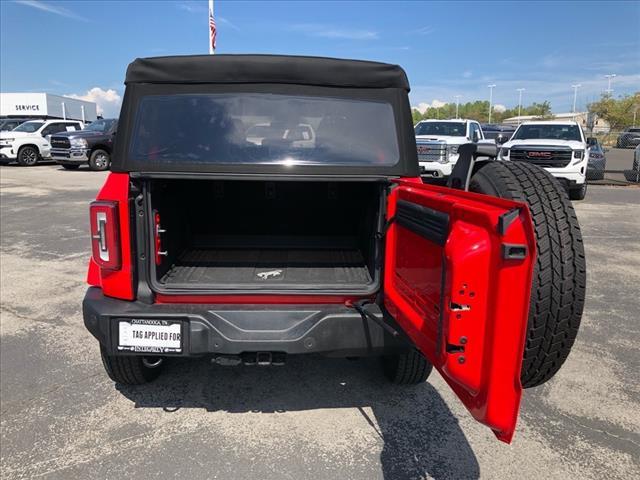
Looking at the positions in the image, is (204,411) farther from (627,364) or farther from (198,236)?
(627,364)

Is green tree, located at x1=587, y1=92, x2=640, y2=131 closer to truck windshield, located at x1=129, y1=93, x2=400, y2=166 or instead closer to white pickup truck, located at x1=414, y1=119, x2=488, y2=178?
white pickup truck, located at x1=414, y1=119, x2=488, y2=178

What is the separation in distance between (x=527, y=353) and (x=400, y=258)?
0.77 metres

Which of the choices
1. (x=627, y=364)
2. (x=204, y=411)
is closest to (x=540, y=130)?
(x=627, y=364)

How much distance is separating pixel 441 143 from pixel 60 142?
542 inches

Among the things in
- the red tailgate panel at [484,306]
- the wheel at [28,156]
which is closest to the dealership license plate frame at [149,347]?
the red tailgate panel at [484,306]

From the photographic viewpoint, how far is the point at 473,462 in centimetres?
256

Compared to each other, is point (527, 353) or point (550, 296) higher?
point (550, 296)

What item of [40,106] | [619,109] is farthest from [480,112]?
[40,106]

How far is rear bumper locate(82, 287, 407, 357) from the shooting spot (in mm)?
2512

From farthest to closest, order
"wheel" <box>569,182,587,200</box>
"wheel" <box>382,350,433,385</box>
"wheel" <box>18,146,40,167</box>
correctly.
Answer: "wheel" <box>18,146,40,167</box> < "wheel" <box>569,182,587,200</box> < "wheel" <box>382,350,433,385</box>

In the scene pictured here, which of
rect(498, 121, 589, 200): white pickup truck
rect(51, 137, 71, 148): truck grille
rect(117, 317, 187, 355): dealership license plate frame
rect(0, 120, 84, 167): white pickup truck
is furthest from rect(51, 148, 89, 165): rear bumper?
rect(117, 317, 187, 355): dealership license plate frame

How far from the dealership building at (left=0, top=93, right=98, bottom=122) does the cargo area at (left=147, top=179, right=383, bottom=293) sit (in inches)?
1880

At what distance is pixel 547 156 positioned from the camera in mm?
12398

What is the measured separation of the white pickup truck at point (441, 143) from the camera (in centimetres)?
1269
